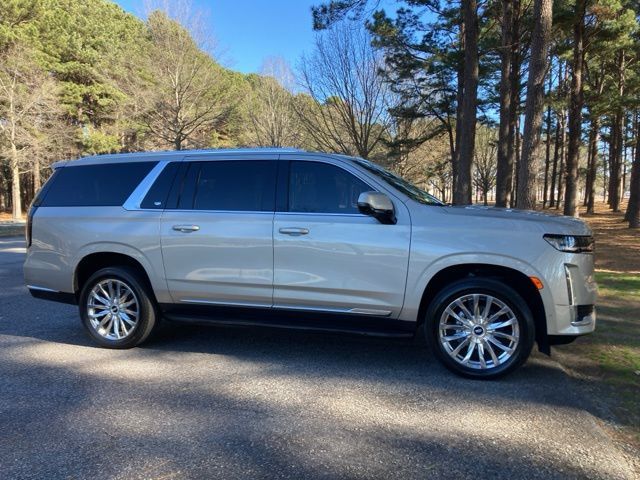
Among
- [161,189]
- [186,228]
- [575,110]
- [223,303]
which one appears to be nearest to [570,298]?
[223,303]

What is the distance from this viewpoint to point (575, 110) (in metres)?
21.6

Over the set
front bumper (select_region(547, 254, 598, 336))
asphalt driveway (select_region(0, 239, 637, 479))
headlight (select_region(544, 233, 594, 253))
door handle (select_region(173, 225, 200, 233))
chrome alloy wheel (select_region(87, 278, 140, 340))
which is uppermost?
door handle (select_region(173, 225, 200, 233))

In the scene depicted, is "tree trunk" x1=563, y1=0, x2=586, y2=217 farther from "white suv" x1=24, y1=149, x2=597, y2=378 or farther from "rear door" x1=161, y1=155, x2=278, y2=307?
"rear door" x1=161, y1=155, x2=278, y2=307

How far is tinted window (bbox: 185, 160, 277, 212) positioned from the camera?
4914mm

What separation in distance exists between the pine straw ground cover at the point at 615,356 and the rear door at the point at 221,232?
9.75 ft

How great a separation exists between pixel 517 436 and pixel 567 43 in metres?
24.5

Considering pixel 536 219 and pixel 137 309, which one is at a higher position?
pixel 536 219

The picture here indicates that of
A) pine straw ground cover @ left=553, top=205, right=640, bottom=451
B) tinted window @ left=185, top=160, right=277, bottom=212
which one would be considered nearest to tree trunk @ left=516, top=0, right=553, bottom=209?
pine straw ground cover @ left=553, top=205, right=640, bottom=451

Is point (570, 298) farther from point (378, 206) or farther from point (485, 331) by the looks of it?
point (378, 206)

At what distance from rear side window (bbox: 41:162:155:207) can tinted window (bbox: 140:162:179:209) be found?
19 centimetres

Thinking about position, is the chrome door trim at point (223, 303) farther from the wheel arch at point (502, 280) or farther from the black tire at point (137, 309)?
the wheel arch at point (502, 280)

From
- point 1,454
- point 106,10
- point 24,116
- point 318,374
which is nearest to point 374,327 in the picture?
point 318,374

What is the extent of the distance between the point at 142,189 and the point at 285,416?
292 cm

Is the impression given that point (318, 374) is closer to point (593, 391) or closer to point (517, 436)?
point (517, 436)
